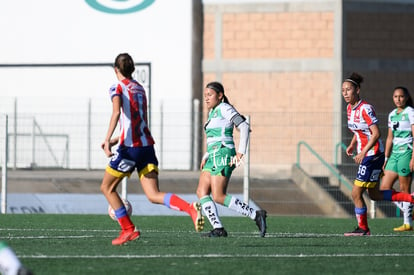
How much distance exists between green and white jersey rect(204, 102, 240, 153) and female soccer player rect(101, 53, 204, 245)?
1494 mm

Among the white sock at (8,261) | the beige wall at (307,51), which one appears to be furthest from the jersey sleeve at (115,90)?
the beige wall at (307,51)

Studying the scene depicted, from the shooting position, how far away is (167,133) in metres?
26.6

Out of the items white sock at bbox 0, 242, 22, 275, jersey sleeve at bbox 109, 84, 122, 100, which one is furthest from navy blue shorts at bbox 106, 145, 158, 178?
white sock at bbox 0, 242, 22, 275

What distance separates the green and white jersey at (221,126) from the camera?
42.0 feet

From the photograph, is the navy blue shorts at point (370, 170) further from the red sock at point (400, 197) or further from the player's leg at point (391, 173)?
the player's leg at point (391, 173)

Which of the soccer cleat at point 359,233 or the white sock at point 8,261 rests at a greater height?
the white sock at point 8,261

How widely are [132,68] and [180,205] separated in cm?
151

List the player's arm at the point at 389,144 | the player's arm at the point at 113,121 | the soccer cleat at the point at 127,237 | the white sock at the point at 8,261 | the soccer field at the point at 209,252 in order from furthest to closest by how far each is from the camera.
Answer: the player's arm at the point at 389,144 < the soccer cleat at the point at 127,237 < the player's arm at the point at 113,121 < the soccer field at the point at 209,252 < the white sock at the point at 8,261

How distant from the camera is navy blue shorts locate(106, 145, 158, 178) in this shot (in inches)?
446

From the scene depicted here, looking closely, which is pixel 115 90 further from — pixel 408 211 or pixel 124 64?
pixel 408 211

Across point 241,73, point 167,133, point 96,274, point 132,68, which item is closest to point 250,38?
point 241,73

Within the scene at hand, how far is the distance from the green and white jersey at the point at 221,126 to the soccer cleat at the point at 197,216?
62.6 inches

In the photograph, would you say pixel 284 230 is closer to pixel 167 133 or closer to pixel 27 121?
A: pixel 167 133

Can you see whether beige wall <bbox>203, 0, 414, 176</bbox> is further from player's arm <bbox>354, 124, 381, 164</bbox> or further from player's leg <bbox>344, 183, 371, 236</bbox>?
player's arm <bbox>354, 124, 381, 164</bbox>
